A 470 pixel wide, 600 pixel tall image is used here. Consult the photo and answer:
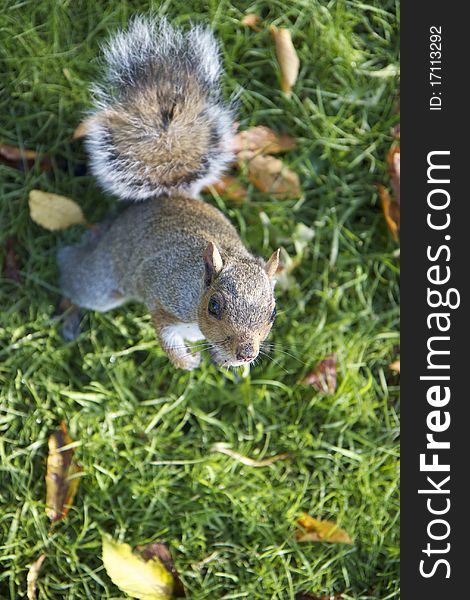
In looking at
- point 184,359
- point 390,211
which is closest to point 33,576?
point 184,359

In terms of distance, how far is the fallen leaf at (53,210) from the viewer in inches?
82.7

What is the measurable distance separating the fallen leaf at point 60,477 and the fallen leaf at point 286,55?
1.24 m

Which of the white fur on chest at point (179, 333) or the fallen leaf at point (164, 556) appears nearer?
the white fur on chest at point (179, 333)

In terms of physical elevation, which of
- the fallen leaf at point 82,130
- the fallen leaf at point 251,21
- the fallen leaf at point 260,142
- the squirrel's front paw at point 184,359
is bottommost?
the squirrel's front paw at point 184,359

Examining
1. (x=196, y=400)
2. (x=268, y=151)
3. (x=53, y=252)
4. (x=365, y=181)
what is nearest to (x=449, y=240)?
(x=365, y=181)

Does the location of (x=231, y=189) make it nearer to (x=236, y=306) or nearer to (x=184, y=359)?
(x=184, y=359)

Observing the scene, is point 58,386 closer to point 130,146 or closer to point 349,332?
point 130,146

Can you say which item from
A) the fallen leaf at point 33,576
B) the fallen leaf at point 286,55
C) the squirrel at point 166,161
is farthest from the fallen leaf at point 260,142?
the fallen leaf at point 33,576

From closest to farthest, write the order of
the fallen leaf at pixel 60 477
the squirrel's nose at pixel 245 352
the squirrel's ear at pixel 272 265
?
the squirrel's nose at pixel 245 352 < the squirrel's ear at pixel 272 265 < the fallen leaf at pixel 60 477

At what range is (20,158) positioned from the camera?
2.13 meters

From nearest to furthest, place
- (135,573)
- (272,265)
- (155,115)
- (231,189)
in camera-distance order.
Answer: (272,265) → (155,115) → (135,573) → (231,189)

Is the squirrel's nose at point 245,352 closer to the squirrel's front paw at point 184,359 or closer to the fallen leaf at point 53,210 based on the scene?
the squirrel's front paw at point 184,359

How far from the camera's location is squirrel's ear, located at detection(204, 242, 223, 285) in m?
1.56

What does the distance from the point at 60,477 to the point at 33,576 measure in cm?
28
